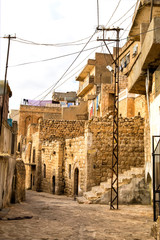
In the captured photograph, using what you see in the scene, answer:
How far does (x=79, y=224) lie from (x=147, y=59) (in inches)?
229

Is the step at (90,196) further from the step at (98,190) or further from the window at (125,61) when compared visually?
the window at (125,61)

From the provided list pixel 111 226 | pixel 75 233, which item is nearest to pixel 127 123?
pixel 111 226

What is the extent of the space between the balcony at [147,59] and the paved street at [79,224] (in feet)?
17.2

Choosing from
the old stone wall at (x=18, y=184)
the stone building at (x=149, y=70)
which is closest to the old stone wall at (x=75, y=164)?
the old stone wall at (x=18, y=184)

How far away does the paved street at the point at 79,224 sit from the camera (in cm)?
689

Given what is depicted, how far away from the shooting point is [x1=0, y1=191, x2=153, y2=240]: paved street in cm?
689

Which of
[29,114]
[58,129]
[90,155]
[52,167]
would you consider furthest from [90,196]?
[29,114]

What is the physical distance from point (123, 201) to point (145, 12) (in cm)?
862

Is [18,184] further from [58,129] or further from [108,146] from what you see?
[58,129]

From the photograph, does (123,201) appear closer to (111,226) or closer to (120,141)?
(120,141)

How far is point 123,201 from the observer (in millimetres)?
12703

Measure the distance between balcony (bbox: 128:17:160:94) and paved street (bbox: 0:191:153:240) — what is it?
5253 millimetres

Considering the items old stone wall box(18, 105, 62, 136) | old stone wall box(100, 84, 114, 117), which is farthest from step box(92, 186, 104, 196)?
old stone wall box(18, 105, 62, 136)

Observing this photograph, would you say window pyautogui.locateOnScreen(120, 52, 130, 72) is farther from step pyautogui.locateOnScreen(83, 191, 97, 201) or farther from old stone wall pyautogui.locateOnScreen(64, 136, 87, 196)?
step pyautogui.locateOnScreen(83, 191, 97, 201)
